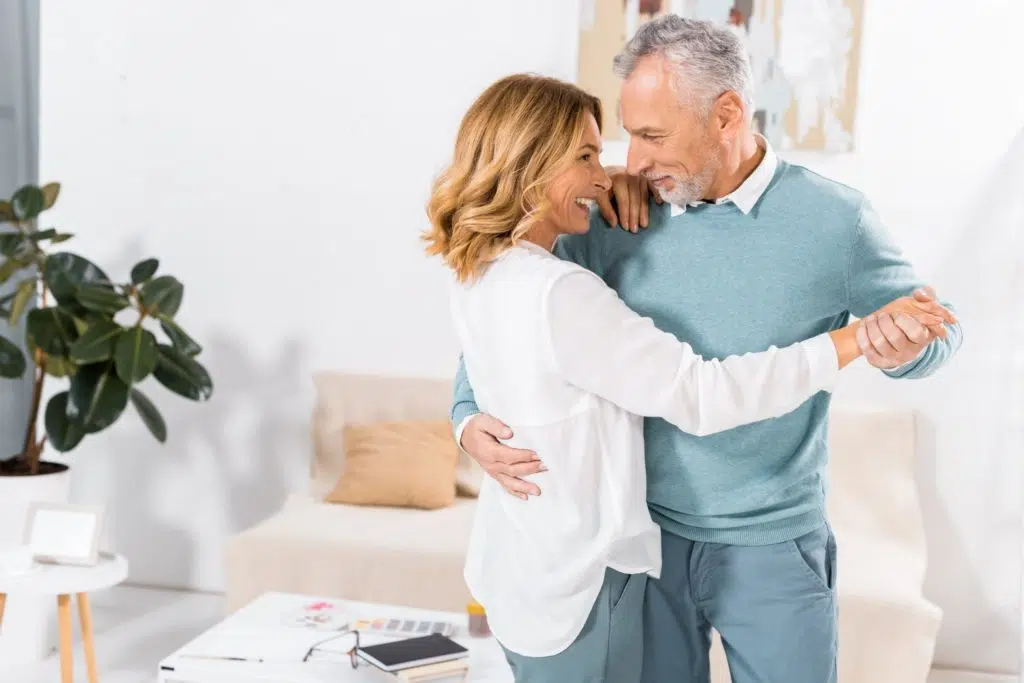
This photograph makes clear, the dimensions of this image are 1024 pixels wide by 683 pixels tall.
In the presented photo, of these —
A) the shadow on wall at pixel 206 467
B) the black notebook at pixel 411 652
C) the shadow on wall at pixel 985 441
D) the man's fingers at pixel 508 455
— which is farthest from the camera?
the shadow on wall at pixel 206 467

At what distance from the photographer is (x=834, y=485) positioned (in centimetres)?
367

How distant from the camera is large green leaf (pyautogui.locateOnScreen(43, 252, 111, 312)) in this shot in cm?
346

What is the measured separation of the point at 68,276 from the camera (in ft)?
11.4

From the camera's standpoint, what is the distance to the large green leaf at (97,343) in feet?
10.8

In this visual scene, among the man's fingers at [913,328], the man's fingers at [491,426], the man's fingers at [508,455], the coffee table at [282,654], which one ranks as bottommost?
the coffee table at [282,654]

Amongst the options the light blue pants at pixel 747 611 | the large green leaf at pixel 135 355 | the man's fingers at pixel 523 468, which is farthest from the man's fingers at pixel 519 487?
the large green leaf at pixel 135 355

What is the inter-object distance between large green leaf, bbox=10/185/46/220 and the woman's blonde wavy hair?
7.86 ft

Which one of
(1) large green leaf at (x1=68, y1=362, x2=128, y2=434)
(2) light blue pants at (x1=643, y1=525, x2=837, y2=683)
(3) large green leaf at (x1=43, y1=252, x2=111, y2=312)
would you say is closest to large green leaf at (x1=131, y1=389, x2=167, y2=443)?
(1) large green leaf at (x1=68, y1=362, x2=128, y2=434)

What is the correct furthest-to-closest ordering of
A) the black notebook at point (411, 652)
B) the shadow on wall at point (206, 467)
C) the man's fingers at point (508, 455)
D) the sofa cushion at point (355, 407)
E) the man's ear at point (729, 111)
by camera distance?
1. the shadow on wall at point (206, 467)
2. the sofa cushion at point (355, 407)
3. the black notebook at point (411, 652)
4. the man's ear at point (729, 111)
5. the man's fingers at point (508, 455)

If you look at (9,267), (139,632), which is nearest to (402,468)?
(139,632)

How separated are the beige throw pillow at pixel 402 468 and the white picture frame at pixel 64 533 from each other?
2.95ft

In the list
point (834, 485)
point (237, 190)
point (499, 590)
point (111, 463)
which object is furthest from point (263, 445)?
point (499, 590)

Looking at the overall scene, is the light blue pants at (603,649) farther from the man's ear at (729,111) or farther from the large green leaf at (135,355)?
the large green leaf at (135,355)

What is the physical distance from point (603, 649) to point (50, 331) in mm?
2390
